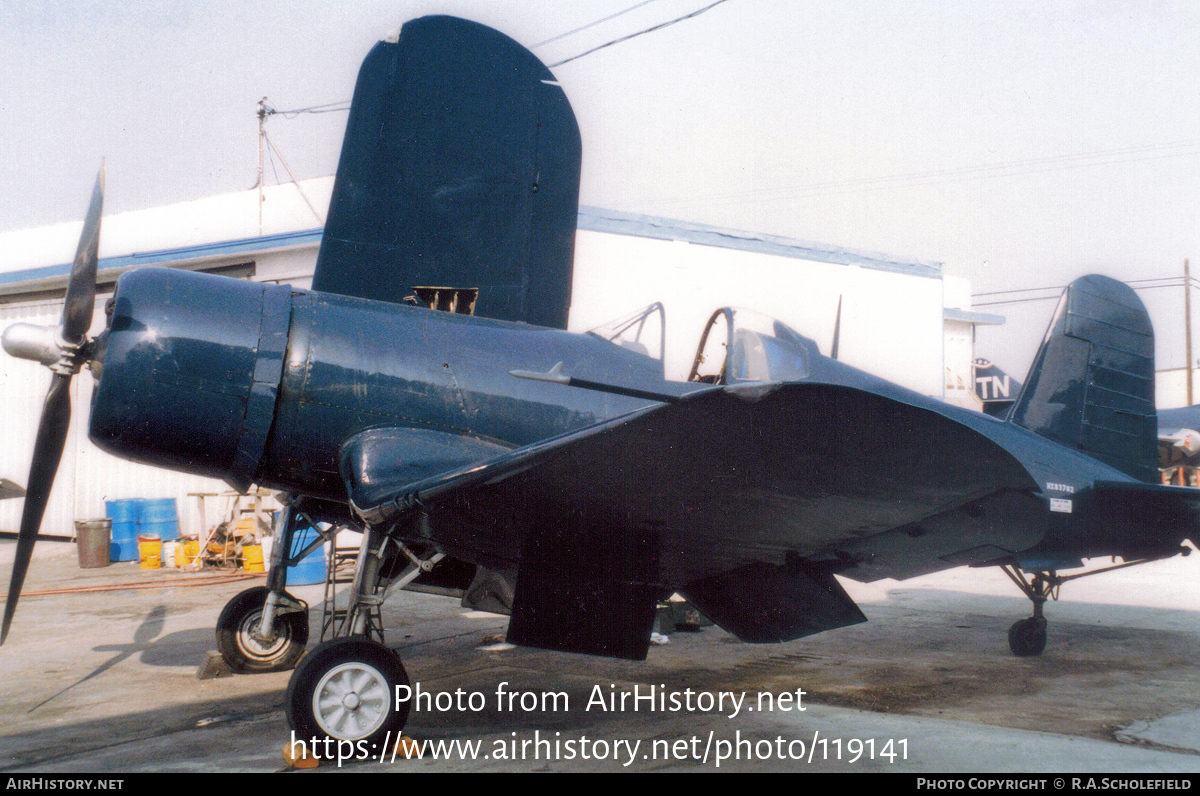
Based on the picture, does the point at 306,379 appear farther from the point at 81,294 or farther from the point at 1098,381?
the point at 1098,381

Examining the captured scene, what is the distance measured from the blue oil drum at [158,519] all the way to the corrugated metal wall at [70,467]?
345 mm

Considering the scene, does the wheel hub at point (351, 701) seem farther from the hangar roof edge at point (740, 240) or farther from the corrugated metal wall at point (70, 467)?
the corrugated metal wall at point (70, 467)

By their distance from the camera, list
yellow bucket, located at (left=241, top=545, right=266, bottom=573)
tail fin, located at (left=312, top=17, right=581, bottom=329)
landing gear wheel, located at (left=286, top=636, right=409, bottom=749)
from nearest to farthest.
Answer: landing gear wheel, located at (left=286, top=636, right=409, bottom=749)
tail fin, located at (left=312, top=17, right=581, bottom=329)
yellow bucket, located at (left=241, top=545, right=266, bottom=573)

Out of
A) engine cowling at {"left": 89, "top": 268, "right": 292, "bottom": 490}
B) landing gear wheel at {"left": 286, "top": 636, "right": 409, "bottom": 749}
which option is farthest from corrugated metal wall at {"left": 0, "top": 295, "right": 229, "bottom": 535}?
landing gear wheel at {"left": 286, "top": 636, "right": 409, "bottom": 749}

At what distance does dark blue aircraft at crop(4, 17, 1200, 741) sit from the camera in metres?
3.06

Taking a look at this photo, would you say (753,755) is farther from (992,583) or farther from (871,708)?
(992,583)

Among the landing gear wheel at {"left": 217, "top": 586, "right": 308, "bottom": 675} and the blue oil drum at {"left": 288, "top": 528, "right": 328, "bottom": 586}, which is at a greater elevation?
the landing gear wheel at {"left": 217, "top": 586, "right": 308, "bottom": 675}

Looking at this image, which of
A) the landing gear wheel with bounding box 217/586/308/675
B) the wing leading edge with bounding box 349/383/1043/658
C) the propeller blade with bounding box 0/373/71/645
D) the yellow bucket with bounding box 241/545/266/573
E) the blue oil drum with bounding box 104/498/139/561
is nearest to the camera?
the wing leading edge with bounding box 349/383/1043/658

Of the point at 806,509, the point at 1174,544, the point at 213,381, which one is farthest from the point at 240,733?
the point at 1174,544

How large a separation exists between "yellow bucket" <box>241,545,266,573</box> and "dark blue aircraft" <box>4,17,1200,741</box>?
5506 mm

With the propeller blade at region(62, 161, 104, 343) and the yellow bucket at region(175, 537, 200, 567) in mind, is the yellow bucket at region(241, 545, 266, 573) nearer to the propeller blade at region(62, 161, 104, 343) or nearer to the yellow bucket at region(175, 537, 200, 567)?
the yellow bucket at region(175, 537, 200, 567)

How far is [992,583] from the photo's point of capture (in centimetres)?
1091

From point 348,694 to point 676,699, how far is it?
1.95 meters

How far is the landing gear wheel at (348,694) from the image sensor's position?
3.42 meters
